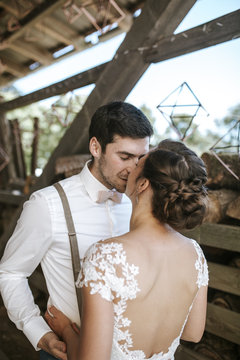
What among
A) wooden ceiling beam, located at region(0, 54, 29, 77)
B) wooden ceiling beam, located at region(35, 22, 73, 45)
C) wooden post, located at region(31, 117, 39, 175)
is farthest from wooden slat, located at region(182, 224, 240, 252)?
wooden ceiling beam, located at region(0, 54, 29, 77)

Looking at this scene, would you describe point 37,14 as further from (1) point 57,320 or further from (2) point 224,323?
(2) point 224,323

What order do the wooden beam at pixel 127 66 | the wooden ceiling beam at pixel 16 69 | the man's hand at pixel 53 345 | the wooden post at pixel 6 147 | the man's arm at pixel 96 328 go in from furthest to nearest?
1. the wooden post at pixel 6 147
2. the wooden ceiling beam at pixel 16 69
3. the wooden beam at pixel 127 66
4. the man's hand at pixel 53 345
5. the man's arm at pixel 96 328

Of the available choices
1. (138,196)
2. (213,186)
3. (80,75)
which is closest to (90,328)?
(138,196)

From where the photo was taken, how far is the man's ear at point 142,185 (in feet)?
3.83

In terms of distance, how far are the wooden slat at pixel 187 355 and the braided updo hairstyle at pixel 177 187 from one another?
4.17ft

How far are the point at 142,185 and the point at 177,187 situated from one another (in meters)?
0.16

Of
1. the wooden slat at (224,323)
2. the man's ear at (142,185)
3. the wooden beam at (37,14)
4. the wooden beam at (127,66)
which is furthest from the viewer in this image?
the wooden beam at (37,14)

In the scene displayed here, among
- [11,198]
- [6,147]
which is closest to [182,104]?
[11,198]

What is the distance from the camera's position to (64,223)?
152 centimetres

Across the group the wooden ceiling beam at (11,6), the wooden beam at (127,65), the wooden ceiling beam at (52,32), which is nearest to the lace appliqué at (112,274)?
the wooden beam at (127,65)

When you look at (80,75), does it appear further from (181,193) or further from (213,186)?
(181,193)

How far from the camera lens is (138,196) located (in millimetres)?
1217

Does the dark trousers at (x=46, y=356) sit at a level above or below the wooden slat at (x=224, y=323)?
above

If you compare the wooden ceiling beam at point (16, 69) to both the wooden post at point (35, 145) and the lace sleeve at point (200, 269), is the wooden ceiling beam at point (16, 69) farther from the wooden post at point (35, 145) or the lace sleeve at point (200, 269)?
the lace sleeve at point (200, 269)
